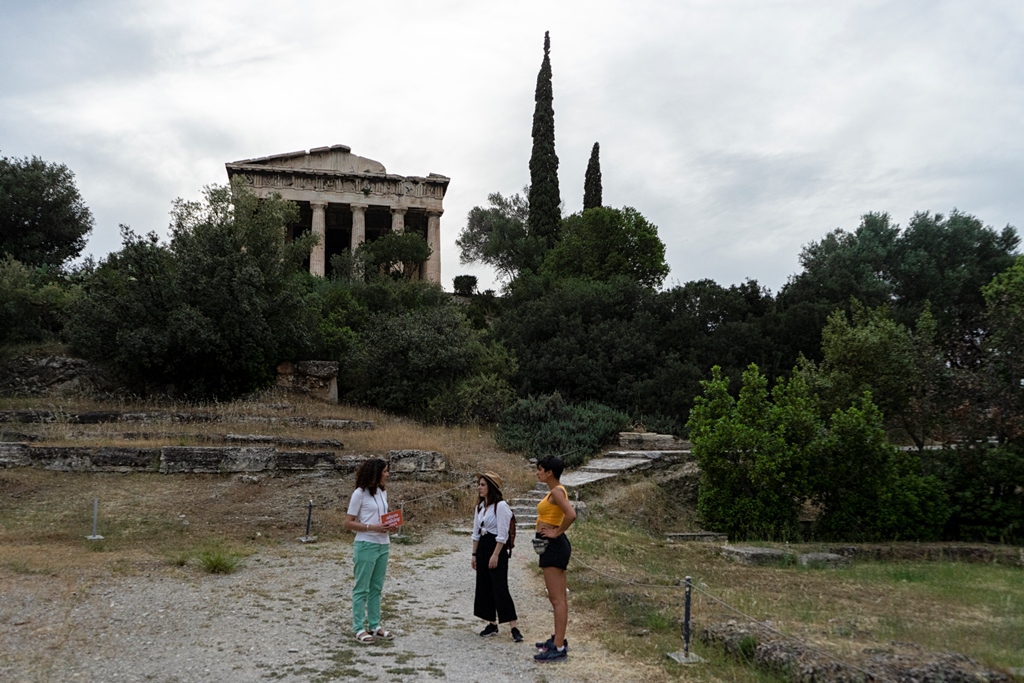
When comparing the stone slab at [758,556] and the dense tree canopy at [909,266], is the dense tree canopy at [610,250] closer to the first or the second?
the dense tree canopy at [909,266]

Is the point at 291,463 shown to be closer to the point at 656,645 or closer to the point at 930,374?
the point at 656,645

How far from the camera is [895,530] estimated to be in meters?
16.2

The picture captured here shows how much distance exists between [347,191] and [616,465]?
33817mm

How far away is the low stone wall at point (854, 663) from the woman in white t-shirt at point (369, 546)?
3.15 metres

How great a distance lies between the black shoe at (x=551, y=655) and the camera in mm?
6906

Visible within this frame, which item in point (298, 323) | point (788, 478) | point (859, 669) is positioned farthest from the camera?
point (298, 323)

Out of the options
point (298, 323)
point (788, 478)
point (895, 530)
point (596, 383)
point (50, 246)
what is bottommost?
point (895, 530)

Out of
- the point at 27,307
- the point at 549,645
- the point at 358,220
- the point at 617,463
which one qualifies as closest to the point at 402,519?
the point at 549,645

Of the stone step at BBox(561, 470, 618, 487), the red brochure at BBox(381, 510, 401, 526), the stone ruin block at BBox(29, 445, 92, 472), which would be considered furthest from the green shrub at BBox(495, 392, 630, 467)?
the red brochure at BBox(381, 510, 401, 526)

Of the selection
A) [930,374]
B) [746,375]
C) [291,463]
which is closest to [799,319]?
[930,374]

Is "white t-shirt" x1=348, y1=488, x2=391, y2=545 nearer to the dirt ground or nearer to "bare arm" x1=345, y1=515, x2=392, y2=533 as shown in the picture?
"bare arm" x1=345, y1=515, x2=392, y2=533

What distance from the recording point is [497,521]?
302 inches

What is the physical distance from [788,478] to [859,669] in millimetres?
10426

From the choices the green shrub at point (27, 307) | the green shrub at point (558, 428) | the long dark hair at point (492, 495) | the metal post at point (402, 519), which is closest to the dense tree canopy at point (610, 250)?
the green shrub at point (558, 428)
